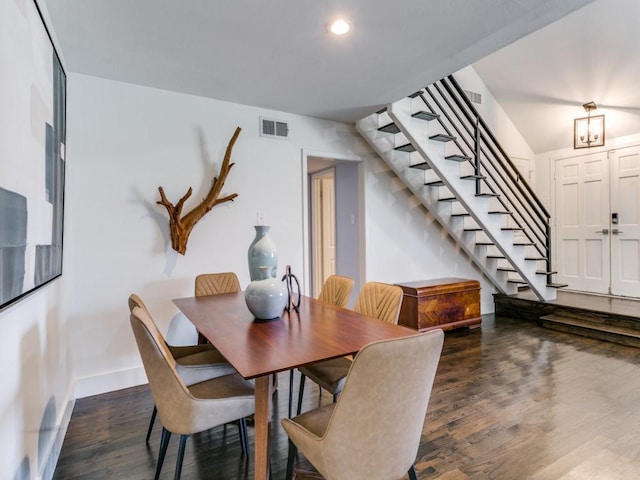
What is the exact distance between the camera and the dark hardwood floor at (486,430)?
1752mm

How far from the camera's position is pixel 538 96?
4941 millimetres

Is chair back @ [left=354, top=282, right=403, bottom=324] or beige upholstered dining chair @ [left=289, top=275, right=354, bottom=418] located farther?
beige upholstered dining chair @ [left=289, top=275, right=354, bottom=418]

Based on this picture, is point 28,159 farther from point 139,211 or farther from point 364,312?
point 364,312

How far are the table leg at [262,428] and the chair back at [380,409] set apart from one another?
0.23m

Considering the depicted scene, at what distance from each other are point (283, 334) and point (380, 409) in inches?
25.5

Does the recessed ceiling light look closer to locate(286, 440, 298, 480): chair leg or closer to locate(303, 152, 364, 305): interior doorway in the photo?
locate(303, 152, 364, 305): interior doorway

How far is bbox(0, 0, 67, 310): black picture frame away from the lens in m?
1.12

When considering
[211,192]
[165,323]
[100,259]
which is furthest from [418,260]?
[100,259]

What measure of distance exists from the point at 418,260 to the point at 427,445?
2830 mm

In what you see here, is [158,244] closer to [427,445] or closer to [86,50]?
[86,50]

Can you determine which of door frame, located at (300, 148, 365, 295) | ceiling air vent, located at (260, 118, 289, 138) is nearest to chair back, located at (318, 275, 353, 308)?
door frame, located at (300, 148, 365, 295)

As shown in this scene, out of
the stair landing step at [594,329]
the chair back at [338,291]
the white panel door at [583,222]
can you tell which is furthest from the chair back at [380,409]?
the white panel door at [583,222]

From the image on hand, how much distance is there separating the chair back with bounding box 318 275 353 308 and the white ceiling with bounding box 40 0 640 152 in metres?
1.62

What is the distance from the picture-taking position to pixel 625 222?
471cm
